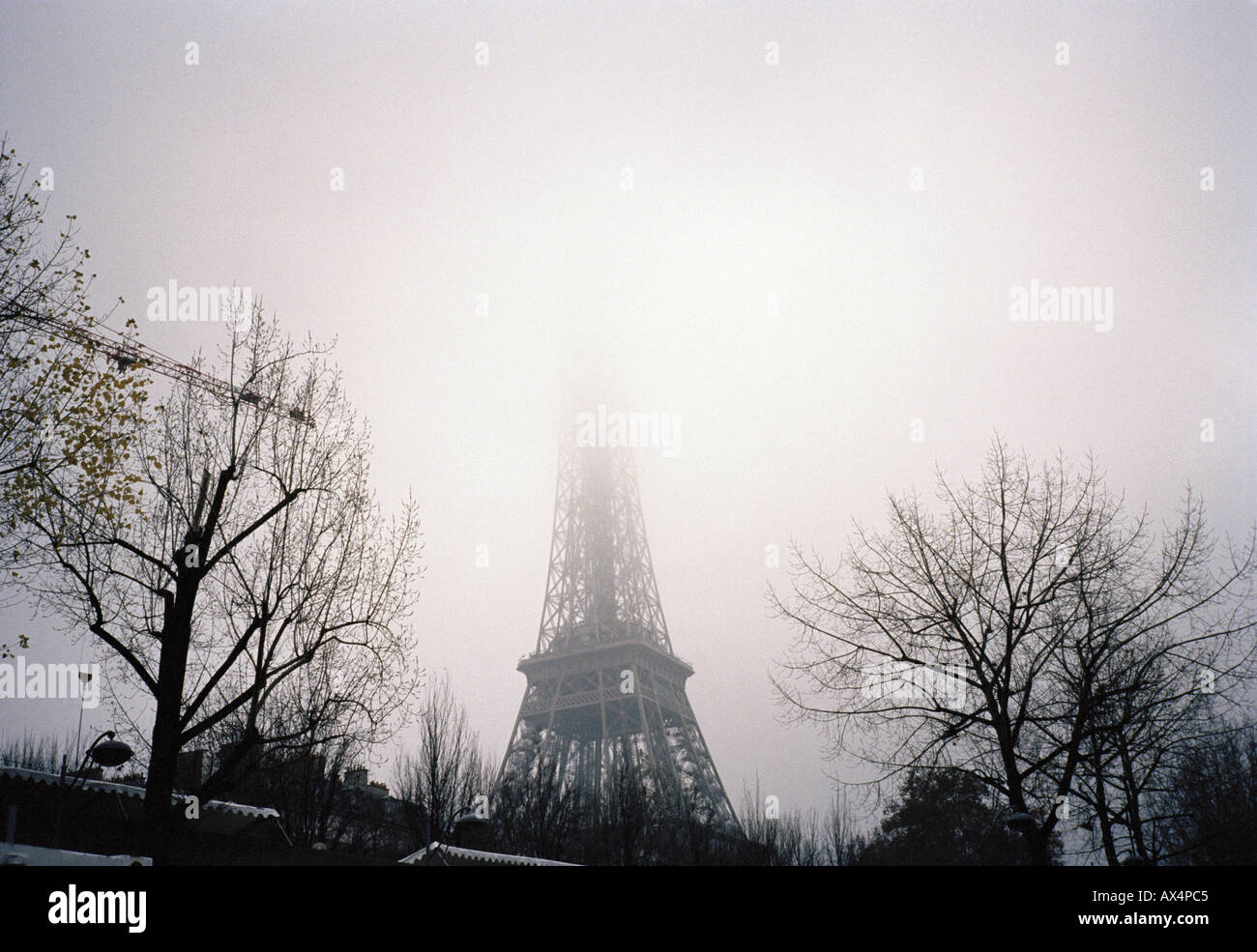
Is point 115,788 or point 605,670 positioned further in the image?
point 605,670

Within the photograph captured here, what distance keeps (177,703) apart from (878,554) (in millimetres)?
11506

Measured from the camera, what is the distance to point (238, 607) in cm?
1512

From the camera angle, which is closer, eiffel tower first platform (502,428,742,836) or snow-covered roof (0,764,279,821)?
snow-covered roof (0,764,279,821)

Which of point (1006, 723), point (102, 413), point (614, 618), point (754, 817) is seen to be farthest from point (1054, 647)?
point (614, 618)

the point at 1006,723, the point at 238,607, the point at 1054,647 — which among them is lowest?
the point at 1006,723

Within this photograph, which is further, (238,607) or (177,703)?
(238,607)

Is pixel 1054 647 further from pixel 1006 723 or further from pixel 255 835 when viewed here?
pixel 255 835

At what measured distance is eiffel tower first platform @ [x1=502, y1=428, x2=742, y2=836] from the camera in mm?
53094

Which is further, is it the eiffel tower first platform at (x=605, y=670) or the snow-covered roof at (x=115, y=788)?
the eiffel tower first platform at (x=605, y=670)

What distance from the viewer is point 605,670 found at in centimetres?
5969

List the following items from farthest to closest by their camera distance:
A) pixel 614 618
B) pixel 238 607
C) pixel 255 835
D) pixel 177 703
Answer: pixel 614 618
pixel 255 835
pixel 238 607
pixel 177 703

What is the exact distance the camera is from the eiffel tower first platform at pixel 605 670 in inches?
2090

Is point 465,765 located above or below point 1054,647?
below
